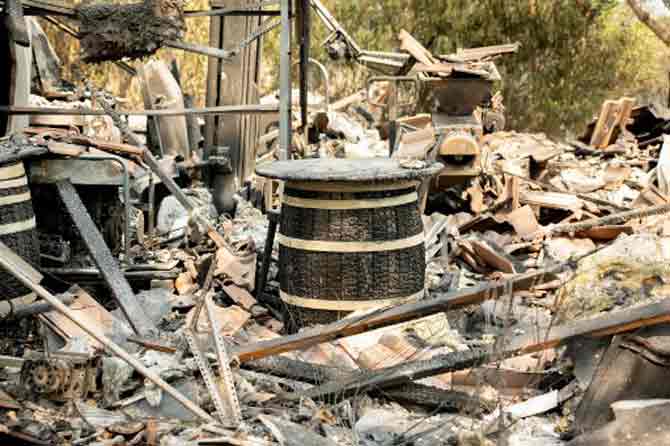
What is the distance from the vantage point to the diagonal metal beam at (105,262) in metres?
6.07

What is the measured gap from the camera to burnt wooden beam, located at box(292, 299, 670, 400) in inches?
180

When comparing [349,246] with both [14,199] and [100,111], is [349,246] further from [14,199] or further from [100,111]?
[100,111]

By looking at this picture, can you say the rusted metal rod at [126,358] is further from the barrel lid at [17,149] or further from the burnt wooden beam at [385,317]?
the barrel lid at [17,149]

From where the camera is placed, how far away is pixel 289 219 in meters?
6.10

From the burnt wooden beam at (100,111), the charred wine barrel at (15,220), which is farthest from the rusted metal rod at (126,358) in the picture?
the burnt wooden beam at (100,111)

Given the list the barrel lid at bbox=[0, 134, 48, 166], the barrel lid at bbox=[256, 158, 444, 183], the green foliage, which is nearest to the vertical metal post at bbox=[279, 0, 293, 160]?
the barrel lid at bbox=[256, 158, 444, 183]

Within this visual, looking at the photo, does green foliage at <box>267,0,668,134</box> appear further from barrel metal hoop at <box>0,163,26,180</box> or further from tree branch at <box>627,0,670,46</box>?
barrel metal hoop at <box>0,163,26,180</box>

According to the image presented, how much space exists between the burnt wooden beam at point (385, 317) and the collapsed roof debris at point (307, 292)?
11mm

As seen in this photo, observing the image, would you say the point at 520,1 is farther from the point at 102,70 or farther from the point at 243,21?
the point at 243,21

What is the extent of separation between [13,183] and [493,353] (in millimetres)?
2884

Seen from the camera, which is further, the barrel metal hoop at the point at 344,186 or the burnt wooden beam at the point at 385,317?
the barrel metal hoop at the point at 344,186

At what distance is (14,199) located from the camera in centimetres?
607

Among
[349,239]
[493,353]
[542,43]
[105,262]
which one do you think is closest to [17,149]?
[105,262]

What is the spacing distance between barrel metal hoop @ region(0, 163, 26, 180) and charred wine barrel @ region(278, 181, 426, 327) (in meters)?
1.49
